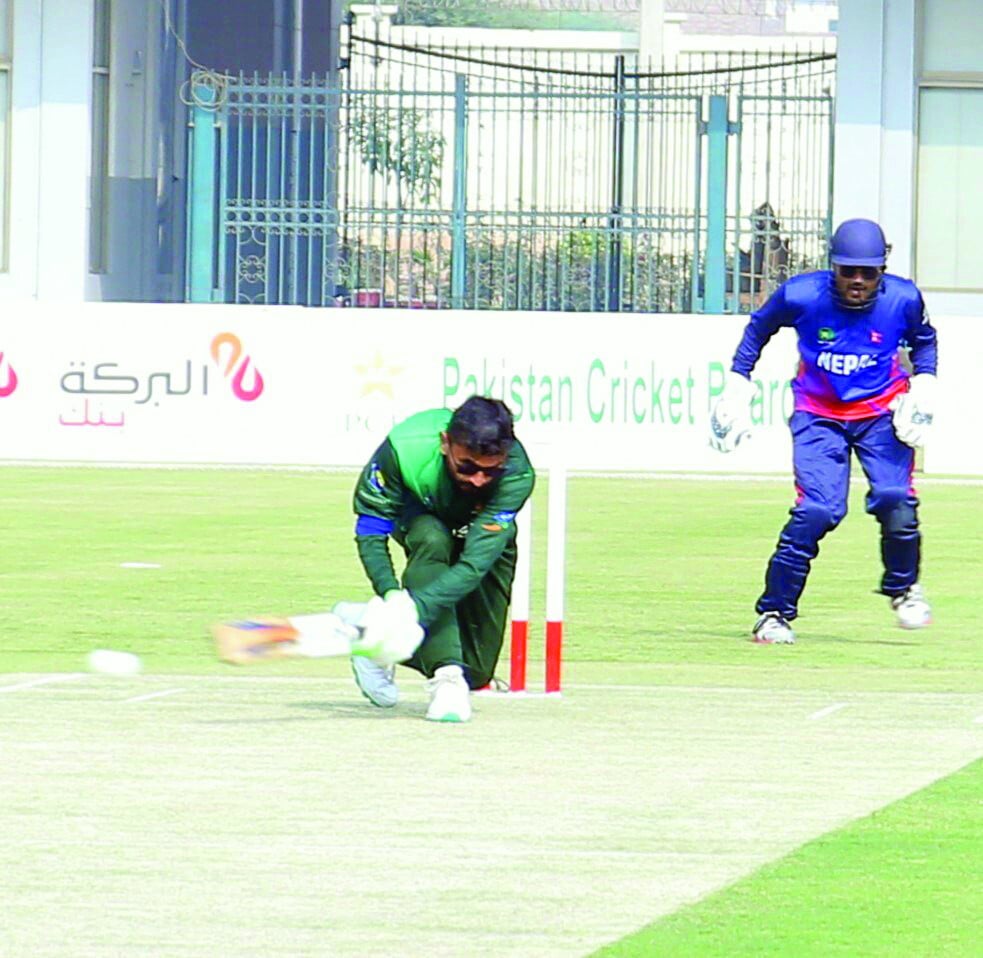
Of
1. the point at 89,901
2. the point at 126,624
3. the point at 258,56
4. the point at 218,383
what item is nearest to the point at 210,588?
the point at 126,624

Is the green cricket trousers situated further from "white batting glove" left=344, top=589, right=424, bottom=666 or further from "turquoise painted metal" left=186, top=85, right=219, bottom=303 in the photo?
"turquoise painted metal" left=186, top=85, right=219, bottom=303

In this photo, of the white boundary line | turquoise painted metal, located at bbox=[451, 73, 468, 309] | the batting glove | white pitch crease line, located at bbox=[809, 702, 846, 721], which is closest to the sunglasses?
the batting glove

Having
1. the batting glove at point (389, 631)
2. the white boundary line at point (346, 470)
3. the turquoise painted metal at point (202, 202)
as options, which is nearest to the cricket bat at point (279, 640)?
the batting glove at point (389, 631)

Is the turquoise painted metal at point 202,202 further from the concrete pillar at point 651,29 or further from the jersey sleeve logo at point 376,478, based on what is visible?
the concrete pillar at point 651,29

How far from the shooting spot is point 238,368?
24031mm

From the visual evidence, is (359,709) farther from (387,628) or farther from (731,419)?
(731,419)

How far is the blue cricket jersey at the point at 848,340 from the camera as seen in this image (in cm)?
1206

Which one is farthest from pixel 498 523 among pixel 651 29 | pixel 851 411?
pixel 651 29

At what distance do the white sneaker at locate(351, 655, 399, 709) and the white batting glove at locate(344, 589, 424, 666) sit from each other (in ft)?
2.29

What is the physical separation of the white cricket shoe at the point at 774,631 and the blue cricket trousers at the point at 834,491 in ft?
0.14

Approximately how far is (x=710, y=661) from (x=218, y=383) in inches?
512

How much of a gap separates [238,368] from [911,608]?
12530 mm

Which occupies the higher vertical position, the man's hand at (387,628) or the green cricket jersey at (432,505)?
the green cricket jersey at (432,505)

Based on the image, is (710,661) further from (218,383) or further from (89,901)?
(218,383)
